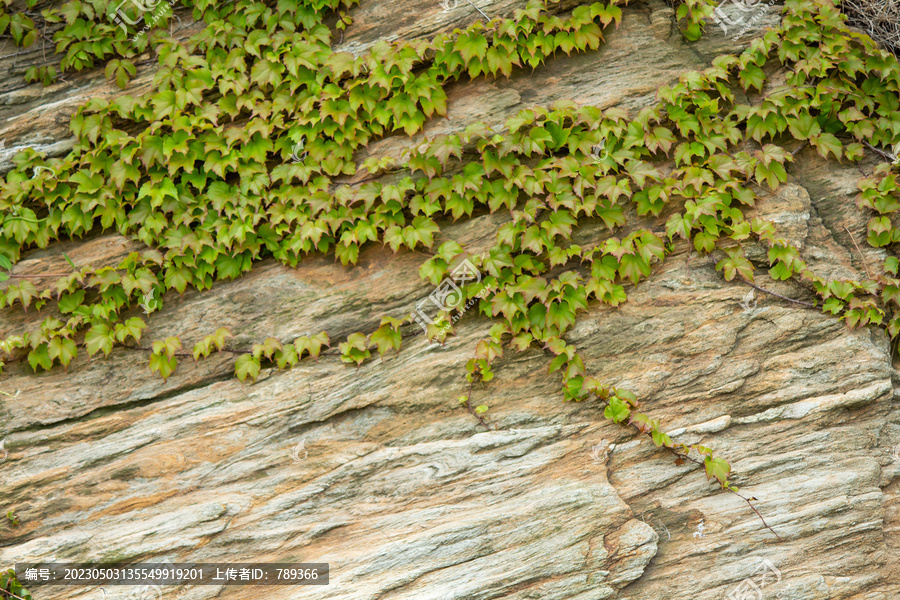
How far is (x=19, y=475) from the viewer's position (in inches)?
154

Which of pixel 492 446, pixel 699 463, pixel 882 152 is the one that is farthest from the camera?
pixel 882 152

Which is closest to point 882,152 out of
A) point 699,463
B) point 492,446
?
point 699,463

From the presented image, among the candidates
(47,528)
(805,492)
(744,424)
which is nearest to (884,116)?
(744,424)

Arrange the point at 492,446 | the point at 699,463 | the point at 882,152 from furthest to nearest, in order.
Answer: the point at 882,152 → the point at 492,446 → the point at 699,463

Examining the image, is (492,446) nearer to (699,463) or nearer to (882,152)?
(699,463)

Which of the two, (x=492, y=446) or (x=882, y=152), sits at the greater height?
(x=882, y=152)

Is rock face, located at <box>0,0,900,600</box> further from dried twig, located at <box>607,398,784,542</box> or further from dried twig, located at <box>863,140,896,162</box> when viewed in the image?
dried twig, located at <box>863,140,896,162</box>

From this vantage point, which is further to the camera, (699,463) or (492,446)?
(492,446)

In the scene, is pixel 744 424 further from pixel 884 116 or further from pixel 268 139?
pixel 268 139

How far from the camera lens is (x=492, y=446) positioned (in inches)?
152

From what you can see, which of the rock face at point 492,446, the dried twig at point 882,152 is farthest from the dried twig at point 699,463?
the dried twig at point 882,152

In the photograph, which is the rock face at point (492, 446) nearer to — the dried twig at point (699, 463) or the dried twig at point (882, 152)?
the dried twig at point (699, 463)

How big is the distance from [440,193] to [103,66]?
3.26 metres

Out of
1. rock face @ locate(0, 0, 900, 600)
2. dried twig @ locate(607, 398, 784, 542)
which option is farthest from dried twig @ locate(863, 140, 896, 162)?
dried twig @ locate(607, 398, 784, 542)
